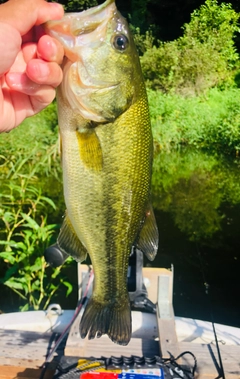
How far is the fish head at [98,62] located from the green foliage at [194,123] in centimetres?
1021

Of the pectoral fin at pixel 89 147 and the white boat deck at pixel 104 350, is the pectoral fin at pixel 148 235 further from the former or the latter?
the white boat deck at pixel 104 350

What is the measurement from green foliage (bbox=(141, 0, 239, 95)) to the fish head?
544 inches

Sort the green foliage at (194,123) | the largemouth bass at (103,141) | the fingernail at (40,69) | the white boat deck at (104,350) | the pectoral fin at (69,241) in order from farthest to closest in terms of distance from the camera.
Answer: the green foliage at (194,123), the white boat deck at (104,350), the pectoral fin at (69,241), the largemouth bass at (103,141), the fingernail at (40,69)

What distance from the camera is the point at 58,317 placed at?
9.68 feet

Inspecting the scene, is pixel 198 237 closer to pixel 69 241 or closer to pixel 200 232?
pixel 200 232

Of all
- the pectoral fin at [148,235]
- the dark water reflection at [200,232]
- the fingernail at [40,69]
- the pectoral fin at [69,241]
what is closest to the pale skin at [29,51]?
the fingernail at [40,69]

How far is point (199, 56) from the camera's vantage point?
1552 centimetres

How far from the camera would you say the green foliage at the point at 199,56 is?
14977mm

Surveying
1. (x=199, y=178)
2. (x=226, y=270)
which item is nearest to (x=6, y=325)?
(x=226, y=270)

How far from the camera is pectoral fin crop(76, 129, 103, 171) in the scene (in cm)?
146

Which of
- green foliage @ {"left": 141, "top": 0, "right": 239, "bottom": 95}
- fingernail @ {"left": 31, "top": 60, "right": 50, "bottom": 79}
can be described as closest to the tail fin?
fingernail @ {"left": 31, "top": 60, "right": 50, "bottom": 79}

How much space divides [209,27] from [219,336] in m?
16.1

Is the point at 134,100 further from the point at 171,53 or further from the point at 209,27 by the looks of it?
the point at 209,27

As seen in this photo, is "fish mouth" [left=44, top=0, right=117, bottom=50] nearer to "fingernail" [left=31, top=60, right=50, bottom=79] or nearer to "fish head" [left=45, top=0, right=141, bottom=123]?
Result: "fish head" [left=45, top=0, right=141, bottom=123]
